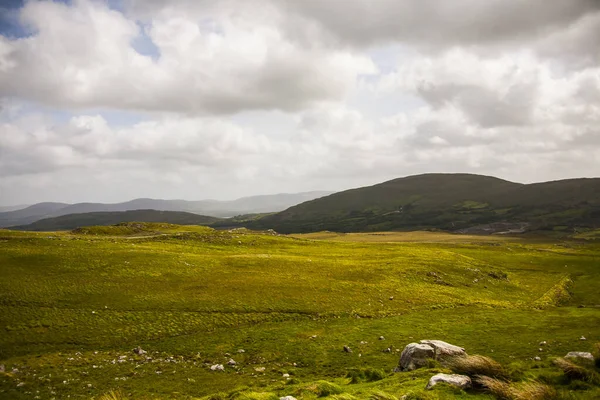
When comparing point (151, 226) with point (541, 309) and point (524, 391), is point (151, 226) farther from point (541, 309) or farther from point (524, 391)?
point (524, 391)

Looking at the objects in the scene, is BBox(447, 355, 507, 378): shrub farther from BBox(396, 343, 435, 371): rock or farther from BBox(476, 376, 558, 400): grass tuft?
BBox(396, 343, 435, 371): rock

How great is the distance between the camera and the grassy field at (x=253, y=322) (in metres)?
24.0

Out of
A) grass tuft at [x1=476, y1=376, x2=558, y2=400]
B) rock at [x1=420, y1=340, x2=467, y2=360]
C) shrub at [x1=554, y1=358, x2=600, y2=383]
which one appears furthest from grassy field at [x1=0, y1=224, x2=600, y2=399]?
rock at [x1=420, y1=340, x2=467, y2=360]

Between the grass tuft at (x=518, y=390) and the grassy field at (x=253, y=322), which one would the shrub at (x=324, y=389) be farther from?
the grass tuft at (x=518, y=390)

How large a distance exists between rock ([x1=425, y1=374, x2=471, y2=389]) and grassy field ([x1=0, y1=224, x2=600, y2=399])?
1.48ft

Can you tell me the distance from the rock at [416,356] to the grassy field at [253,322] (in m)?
2.14

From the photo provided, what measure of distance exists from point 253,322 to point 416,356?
19.8m

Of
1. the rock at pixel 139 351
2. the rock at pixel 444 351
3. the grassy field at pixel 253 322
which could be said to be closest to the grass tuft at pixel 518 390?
the grassy field at pixel 253 322

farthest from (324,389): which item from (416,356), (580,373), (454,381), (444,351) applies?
(580,373)

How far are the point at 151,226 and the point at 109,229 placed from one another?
1744cm

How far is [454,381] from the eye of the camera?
1584 centimetres

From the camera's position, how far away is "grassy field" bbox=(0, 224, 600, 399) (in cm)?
2395

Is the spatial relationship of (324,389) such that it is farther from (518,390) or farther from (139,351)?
(139,351)

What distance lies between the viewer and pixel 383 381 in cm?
1953
